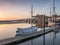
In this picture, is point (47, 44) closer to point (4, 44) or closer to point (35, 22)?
point (4, 44)

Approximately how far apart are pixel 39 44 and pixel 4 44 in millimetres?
6136

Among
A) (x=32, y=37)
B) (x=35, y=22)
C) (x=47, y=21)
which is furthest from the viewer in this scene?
(x=47, y=21)

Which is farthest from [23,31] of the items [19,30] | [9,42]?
[9,42]

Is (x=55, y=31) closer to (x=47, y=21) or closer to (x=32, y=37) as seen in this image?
(x=32, y=37)

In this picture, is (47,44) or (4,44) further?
(47,44)

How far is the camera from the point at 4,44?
57.6 feet

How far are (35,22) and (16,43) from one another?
1223 inches

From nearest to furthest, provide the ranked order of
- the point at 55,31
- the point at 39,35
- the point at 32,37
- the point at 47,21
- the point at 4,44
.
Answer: the point at 4,44
the point at 32,37
the point at 39,35
the point at 55,31
the point at 47,21

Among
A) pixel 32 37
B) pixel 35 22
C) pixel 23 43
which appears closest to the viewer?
pixel 23 43

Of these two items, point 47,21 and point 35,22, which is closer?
point 35,22

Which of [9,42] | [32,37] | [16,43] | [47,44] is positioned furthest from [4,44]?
[32,37]

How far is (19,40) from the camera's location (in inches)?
837

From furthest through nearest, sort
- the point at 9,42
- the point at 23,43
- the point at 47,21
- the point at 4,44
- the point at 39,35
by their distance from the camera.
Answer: the point at 47,21
the point at 39,35
the point at 23,43
the point at 9,42
the point at 4,44

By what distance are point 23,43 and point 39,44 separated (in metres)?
2.15
